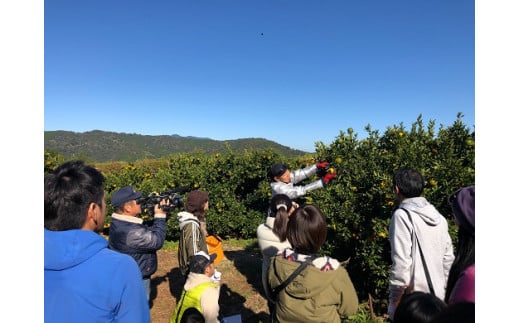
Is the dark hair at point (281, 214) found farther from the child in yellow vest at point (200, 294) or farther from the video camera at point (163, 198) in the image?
the video camera at point (163, 198)

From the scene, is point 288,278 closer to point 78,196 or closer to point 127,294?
point 127,294

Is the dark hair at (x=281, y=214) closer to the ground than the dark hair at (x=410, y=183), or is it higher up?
closer to the ground

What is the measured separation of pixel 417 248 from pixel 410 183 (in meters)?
0.51

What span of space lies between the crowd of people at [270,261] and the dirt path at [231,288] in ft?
5.30

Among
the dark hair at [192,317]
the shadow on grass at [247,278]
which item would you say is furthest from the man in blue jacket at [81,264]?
the shadow on grass at [247,278]

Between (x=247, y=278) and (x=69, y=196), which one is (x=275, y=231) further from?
(x=247, y=278)

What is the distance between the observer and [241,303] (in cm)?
477

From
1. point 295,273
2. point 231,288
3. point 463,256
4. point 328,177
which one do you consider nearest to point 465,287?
point 463,256

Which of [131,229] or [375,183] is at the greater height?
[375,183]

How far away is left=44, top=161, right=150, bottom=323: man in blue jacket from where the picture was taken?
3.96 ft

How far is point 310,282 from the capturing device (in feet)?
6.61

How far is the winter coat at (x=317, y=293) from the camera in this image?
6.63ft

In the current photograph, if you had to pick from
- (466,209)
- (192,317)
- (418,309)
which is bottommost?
(192,317)

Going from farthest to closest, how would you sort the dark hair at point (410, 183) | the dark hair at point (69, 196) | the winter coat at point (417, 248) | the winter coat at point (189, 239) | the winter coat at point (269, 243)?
the winter coat at point (189, 239) < the winter coat at point (269, 243) < the dark hair at point (410, 183) < the winter coat at point (417, 248) < the dark hair at point (69, 196)
